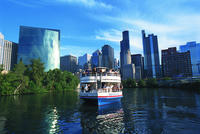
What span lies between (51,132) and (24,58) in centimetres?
14614

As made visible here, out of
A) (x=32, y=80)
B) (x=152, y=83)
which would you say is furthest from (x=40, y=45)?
(x=152, y=83)

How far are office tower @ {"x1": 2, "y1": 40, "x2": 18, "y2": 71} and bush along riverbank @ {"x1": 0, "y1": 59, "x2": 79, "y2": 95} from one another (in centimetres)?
10898

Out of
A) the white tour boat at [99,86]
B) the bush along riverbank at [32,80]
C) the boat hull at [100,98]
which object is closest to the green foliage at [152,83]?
the bush along riverbank at [32,80]

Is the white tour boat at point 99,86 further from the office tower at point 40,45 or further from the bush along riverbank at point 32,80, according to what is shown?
the office tower at point 40,45

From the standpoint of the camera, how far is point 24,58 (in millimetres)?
141375

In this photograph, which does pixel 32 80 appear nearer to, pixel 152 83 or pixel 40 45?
pixel 40 45

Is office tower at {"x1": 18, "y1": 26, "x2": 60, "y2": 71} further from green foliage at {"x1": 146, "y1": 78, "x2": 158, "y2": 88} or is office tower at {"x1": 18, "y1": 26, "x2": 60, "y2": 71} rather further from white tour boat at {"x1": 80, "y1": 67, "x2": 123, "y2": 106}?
white tour boat at {"x1": 80, "y1": 67, "x2": 123, "y2": 106}

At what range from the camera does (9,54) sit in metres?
186

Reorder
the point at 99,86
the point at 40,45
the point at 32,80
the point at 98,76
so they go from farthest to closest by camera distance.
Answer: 1. the point at 40,45
2. the point at 32,80
3. the point at 99,86
4. the point at 98,76

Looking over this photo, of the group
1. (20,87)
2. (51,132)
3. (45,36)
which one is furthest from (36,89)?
(45,36)

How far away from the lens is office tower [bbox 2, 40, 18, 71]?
181250 mm

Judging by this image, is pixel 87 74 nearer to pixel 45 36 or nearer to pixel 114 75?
pixel 114 75

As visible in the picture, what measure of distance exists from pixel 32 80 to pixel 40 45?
79013 millimetres

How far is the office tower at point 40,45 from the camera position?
144 metres
